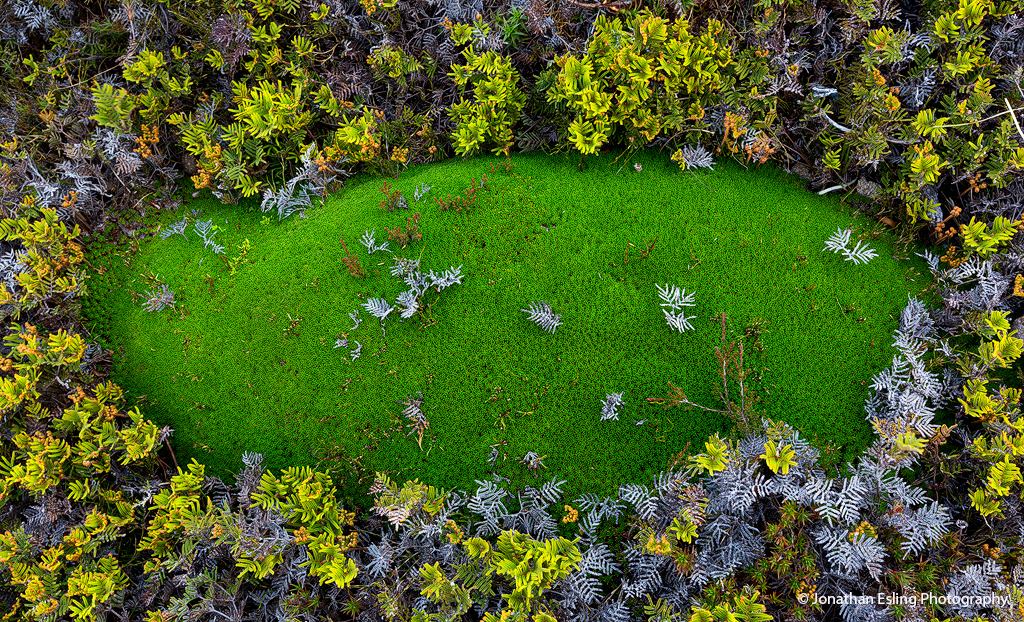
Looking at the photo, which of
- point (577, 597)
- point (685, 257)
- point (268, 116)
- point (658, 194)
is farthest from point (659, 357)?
point (268, 116)

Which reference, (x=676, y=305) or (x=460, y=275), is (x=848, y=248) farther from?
(x=460, y=275)

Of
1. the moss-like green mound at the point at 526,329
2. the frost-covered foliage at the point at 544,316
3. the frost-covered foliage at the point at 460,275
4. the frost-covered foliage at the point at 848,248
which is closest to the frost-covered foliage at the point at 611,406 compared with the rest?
the moss-like green mound at the point at 526,329

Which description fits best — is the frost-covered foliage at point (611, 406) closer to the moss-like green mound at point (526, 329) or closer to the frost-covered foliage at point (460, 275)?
the moss-like green mound at point (526, 329)

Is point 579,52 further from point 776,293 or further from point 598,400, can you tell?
point 598,400

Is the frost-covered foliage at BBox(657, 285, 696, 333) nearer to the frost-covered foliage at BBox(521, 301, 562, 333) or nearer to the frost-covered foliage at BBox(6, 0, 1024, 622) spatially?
the frost-covered foliage at BBox(6, 0, 1024, 622)

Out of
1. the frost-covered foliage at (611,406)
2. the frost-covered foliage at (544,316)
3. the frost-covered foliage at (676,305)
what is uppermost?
the frost-covered foliage at (544,316)

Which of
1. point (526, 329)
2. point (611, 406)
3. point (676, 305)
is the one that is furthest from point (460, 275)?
point (676, 305)
